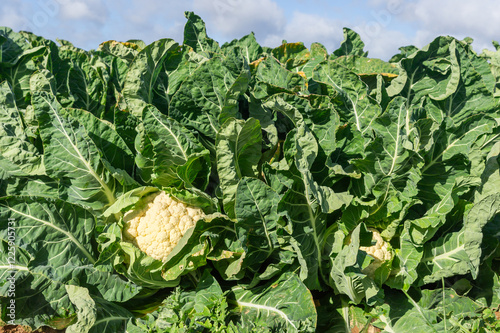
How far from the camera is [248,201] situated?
3.25 metres

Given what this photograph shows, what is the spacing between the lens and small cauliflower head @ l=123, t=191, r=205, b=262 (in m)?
3.44

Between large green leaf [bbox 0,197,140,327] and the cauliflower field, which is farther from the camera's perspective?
large green leaf [bbox 0,197,140,327]

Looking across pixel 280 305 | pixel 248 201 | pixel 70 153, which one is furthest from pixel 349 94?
pixel 70 153

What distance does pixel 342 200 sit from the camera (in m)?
3.27

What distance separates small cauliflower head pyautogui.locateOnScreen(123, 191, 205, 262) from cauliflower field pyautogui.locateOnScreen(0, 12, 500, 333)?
0.04 ft

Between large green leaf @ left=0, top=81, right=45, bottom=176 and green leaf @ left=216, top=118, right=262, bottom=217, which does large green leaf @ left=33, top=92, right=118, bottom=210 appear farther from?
green leaf @ left=216, top=118, right=262, bottom=217

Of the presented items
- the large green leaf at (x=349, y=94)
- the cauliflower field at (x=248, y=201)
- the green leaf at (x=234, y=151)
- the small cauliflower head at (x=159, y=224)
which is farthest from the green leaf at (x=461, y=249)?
the small cauliflower head at (x=159, y=224)

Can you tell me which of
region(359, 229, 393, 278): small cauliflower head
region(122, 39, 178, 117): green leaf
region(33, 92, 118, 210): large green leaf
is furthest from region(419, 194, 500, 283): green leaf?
region(33, 92, 118, 210): large green leaf

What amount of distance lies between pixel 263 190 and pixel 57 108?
192 cm

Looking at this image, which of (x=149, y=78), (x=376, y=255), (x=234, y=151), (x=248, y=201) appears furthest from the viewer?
(x=149, y=78)

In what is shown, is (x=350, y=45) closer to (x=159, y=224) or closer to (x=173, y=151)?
(x=173, y=151)

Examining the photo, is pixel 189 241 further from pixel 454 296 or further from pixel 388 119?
pixel 454 296

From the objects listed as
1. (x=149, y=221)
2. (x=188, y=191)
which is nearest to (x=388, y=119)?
(x=188, y=191)

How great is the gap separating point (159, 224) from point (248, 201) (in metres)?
0.80
